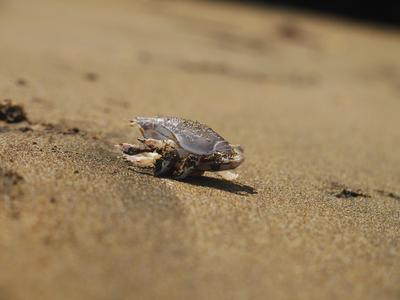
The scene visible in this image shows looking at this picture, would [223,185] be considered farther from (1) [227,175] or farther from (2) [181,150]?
(2) [181,150]

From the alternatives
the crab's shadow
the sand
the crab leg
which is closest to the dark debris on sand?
the sand

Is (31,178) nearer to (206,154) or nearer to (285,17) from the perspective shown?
(206,154)

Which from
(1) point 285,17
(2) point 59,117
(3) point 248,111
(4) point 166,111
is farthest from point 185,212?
(1) point 285,17

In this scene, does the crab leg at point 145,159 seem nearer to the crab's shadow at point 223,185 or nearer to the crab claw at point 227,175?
the crab's shadow at point 223,185

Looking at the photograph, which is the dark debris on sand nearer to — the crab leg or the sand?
the sand

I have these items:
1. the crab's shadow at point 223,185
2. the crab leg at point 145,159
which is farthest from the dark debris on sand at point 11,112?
the crab's shadow at point 223,185

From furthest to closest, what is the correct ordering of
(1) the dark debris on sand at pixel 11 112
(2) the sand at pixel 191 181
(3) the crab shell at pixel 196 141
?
(1) the dark debris on sand at pixel 11 112
(3) the crab shell at pixel 196 141
(2) the sand at pixel 191 181

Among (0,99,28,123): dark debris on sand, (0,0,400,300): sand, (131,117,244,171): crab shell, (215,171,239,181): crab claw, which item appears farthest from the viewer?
(0,99,28,123): dark debris on sand
